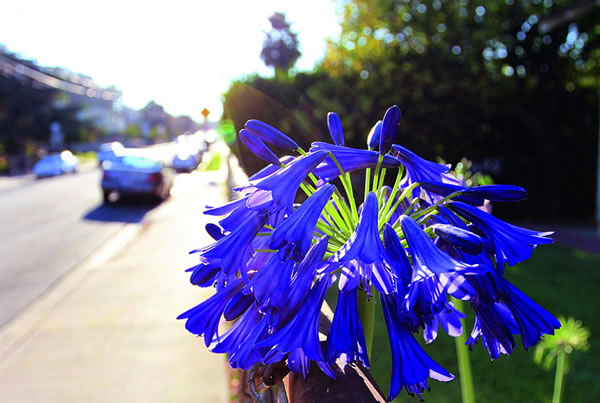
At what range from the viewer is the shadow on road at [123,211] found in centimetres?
1509

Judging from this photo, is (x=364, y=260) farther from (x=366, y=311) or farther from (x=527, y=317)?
(x=527, y=317)

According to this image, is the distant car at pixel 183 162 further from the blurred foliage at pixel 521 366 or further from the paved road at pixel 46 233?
the blurred foliage at pixel 521 366

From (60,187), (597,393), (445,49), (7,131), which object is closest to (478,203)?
(597,393)

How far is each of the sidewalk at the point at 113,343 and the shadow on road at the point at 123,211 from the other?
5.62m

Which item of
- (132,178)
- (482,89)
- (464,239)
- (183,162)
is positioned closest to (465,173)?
(464,239)

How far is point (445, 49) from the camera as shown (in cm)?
1261

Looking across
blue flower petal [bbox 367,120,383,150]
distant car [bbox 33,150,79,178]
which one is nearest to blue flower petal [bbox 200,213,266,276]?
blue flower petal [bbox 367,120,383,150]

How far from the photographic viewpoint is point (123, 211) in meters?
16.5

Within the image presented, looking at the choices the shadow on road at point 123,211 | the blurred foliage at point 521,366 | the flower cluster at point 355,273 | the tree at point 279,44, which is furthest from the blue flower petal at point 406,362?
the tree at point 279,44

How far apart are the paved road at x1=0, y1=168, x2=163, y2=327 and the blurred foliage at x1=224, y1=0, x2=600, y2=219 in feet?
15.0

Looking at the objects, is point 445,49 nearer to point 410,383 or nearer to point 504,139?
point 504,139

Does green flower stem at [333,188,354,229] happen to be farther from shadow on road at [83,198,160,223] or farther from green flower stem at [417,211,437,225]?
shadow on road at [83,198,160,223]

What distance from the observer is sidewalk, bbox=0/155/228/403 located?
15.2ft

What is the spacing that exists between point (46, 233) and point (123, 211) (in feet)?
12.5
